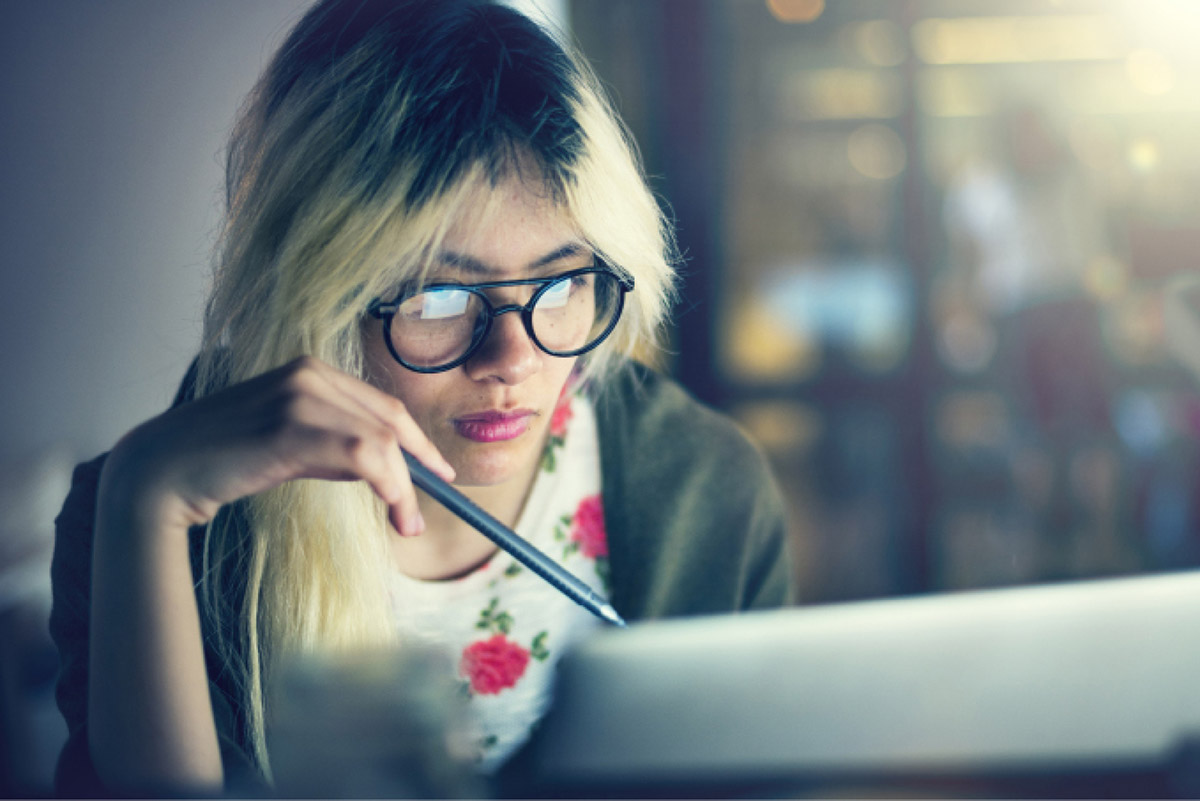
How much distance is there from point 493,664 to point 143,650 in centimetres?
41

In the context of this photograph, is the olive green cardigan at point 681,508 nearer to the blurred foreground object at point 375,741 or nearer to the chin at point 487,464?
the chin at point 487,464

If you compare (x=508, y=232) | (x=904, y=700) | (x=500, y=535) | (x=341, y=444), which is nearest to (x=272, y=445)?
(x=341, y=444)

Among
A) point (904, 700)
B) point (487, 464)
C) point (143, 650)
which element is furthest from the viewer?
point (487, 464)

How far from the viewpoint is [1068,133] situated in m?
2.72

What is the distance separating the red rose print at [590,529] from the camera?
3.15ft

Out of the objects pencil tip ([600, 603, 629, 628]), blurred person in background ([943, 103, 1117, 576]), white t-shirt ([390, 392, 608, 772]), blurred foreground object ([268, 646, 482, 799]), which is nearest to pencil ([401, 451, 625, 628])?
pencil tip ([600, 603, 629, 628])

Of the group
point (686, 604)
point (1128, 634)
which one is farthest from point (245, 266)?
point (1128, 634)

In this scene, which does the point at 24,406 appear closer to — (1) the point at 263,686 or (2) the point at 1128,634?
(1) the point at 263,686

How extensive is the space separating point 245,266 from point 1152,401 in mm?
2923

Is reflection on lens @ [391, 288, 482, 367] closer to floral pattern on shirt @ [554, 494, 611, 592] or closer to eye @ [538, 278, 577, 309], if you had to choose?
eye @ [538, 278, 577, 309]

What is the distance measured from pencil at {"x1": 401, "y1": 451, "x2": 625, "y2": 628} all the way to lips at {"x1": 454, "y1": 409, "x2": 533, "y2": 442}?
16 cm

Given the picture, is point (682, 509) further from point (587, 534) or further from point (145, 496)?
point (145, 496)

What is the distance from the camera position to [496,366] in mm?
721

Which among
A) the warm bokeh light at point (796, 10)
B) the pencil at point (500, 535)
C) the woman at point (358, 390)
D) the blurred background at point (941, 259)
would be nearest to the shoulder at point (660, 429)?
the woman at point (358, 390)
